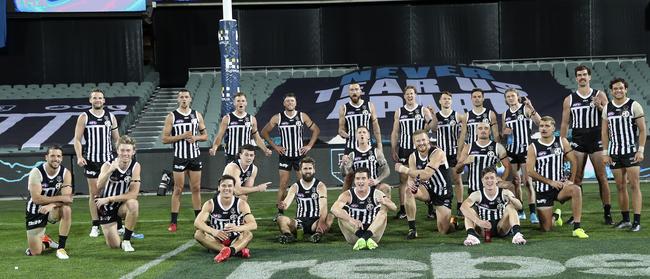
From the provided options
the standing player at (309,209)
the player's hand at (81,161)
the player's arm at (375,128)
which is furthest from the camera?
the player's arm at (375,128)

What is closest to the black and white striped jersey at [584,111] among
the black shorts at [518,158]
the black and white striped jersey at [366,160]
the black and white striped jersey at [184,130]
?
the black shorts at [518,158]

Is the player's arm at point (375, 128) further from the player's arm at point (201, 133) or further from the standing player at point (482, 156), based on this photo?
the player's arm at point (201, 133)

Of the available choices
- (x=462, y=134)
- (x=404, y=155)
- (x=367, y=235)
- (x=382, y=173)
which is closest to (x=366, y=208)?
(x=367, y=235)

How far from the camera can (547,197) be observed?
32.8 feet

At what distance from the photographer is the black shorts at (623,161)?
32.0 feet

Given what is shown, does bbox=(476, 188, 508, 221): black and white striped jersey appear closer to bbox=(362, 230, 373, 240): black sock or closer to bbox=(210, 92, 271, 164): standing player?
bbox=(362, 230, 373, 240): black sock

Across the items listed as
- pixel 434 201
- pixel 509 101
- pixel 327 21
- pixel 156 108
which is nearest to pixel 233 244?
pixel 434 201

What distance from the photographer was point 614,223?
1039cm

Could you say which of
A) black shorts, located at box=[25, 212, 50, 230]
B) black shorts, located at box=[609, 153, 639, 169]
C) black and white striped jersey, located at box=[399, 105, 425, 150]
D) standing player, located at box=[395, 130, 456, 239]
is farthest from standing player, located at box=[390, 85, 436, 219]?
black shorts, located at box=[25, 212, 50, 230]

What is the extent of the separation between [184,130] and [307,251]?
328 centimetres

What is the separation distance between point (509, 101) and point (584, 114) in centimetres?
112

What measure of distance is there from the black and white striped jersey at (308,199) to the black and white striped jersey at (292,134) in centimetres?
202

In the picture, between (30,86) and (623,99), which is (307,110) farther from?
(623,99)

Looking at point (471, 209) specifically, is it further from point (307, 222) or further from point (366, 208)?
point (307, 222)
